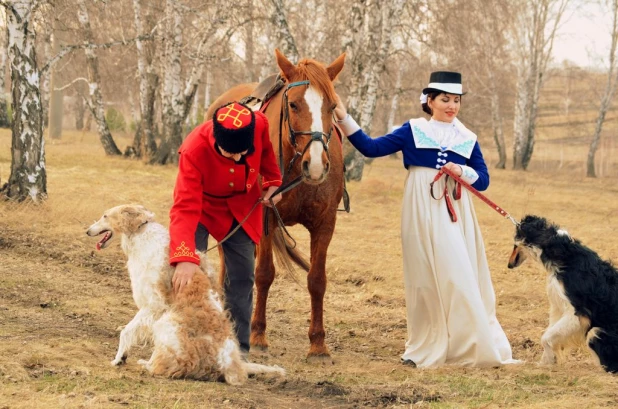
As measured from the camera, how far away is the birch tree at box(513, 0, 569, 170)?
3688 centimetres

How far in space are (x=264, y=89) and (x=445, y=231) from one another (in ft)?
7.72

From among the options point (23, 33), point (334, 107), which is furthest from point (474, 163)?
point (23, 33)

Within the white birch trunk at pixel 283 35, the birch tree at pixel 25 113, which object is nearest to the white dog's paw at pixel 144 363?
the birch tree at pixel 25 113

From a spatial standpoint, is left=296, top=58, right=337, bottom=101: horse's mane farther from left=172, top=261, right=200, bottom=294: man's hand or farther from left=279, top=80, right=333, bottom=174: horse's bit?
left=172, top=261, right=200, bottom=294: man's hand

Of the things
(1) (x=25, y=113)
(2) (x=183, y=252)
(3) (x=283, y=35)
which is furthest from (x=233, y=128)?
(3) (x=283, y=35)

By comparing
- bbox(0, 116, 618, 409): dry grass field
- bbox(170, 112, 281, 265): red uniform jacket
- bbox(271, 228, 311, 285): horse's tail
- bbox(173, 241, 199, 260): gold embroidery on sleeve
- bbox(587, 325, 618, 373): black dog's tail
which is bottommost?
bbox(0, 116, 618, 409): dry grass field

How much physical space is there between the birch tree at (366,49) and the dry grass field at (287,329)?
4812 millimetres

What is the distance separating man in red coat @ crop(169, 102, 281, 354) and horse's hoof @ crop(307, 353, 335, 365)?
754mm

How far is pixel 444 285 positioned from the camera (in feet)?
20.8

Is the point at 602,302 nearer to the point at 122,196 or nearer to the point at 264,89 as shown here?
the point at 264,89

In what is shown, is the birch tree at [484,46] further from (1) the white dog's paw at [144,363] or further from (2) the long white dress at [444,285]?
(1) the white dog's paw at [144,363]

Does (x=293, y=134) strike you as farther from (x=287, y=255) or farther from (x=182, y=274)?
(x=287, y=255)

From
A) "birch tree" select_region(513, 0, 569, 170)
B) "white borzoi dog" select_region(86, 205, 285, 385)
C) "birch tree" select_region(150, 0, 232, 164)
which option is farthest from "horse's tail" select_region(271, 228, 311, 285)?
"birch tree" select_region(513, 0, 569, 170)

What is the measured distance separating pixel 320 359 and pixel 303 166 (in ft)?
5.36
